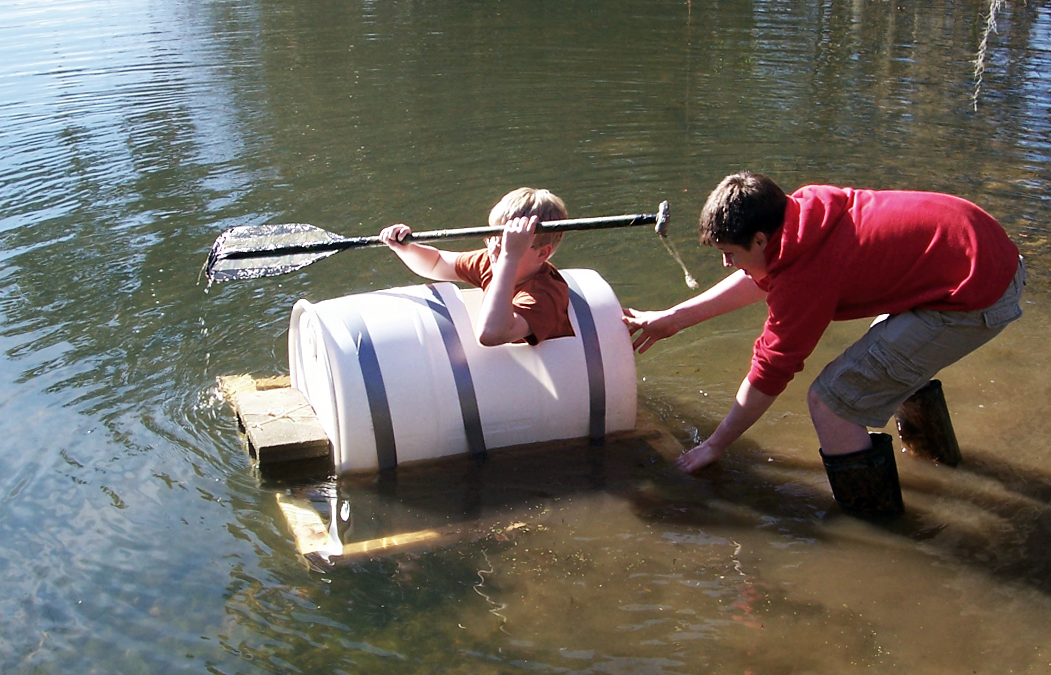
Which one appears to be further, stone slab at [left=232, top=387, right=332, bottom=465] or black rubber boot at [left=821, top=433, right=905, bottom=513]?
stone slab at [left=232, top=387, right=332, bottom=465]

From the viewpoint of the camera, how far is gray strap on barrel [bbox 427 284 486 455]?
4.08m

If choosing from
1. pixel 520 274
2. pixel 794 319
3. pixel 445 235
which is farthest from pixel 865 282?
pixel 445 235

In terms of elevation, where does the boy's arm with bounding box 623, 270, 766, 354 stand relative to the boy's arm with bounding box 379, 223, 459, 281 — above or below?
below

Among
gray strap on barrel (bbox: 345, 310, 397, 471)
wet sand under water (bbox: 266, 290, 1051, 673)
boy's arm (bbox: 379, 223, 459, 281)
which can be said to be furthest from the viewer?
boy's arm (bbox: 379, 223, 459, 281)

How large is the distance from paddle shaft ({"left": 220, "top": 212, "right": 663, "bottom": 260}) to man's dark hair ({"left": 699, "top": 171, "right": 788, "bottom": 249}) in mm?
391

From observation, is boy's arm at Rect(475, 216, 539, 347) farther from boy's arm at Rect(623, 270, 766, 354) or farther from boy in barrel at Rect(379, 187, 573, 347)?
boy's arm at Rect(623, 270, 766, 354)

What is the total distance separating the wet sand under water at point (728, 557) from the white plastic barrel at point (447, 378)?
133 millimetres

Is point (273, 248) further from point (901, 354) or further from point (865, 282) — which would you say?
point (901, 354)

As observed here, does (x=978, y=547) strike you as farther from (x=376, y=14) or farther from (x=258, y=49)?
(x=376, y=14)

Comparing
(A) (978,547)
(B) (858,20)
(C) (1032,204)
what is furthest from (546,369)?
(B) (858,20)

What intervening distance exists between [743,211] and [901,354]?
83 cm

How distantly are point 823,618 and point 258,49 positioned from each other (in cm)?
1188

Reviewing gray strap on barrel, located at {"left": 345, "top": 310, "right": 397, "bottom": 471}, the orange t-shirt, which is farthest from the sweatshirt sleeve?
gray strap on barrel, located at {"left": 345, "top": 310, "right": 397, "bottom": 471}

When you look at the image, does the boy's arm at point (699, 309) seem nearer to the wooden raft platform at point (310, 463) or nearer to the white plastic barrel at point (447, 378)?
the white plastic barrel at point (447, 378)
